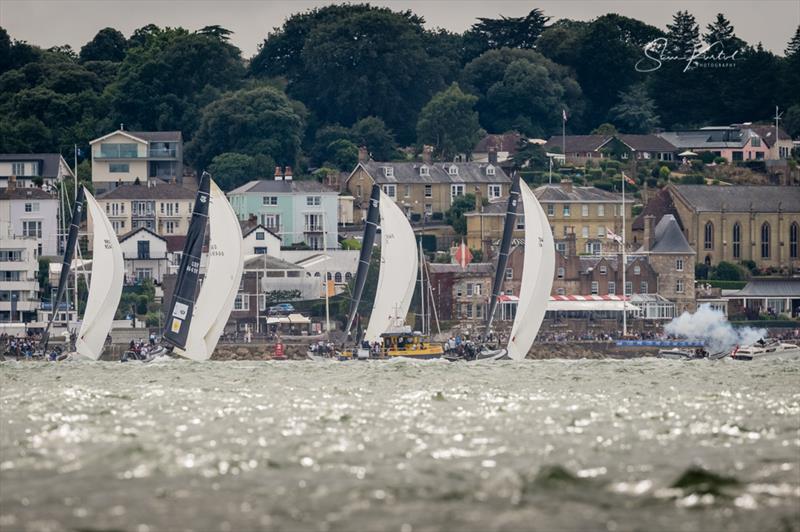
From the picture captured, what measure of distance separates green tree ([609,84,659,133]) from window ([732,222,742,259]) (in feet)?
90.0

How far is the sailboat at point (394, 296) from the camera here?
66.0 metres

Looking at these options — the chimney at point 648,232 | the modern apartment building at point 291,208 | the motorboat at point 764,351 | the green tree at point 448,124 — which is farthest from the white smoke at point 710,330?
the green tree at point 448,124

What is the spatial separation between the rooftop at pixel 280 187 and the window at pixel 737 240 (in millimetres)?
21475

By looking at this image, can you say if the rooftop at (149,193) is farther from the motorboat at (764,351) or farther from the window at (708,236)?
the motorboat at (764,351)

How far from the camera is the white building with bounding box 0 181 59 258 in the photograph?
9850 centimetres

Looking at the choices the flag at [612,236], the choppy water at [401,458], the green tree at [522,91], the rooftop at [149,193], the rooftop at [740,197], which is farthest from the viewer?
the green tree at [522,91]

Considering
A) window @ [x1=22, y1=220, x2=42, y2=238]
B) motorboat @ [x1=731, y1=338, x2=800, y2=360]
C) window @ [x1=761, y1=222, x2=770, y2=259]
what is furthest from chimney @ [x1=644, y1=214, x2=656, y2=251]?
window @ [x1=22, y1=220, x2=42, y2=238]

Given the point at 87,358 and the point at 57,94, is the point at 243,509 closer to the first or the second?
the point at 87,358

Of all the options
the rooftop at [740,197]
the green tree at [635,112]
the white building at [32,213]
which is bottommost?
the white building at [32,213]

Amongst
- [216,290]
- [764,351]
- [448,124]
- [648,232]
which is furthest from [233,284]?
[448,124]

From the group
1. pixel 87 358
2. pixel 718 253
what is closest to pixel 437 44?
pixel 718 253

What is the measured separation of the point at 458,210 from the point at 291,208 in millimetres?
8783

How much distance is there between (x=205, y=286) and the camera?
2453 inches

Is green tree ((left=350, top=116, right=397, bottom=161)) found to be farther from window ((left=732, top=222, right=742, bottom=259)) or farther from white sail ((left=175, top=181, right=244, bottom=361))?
white sail ((left=175, top=181, right=244, bottom=361))
